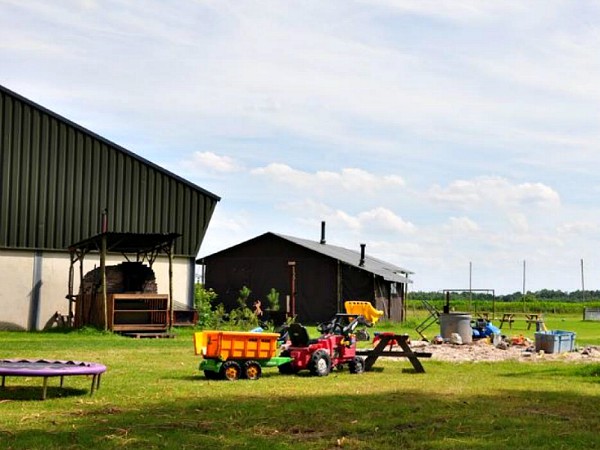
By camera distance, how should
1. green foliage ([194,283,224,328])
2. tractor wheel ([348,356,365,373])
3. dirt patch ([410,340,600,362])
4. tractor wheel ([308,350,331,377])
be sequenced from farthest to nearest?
green foliage ([194,283,224,328])
dirt patch ([410,340,600,362])
tractor wheel ([348,356,365,373])
tractor wheel ([308,350,331,377])

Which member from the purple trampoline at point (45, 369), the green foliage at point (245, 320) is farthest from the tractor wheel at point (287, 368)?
the green foliage at point (245, 320)

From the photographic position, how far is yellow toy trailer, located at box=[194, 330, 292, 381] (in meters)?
14.7

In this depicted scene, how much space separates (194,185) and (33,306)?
8004 millimetres

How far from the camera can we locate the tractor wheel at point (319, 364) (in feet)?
51.0

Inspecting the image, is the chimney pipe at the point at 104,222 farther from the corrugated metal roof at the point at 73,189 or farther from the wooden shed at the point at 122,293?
the wooden shed at the point at 122,293

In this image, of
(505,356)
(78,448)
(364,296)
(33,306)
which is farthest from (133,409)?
(364,296)

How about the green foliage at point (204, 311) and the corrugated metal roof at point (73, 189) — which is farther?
the green foliage at point (204, 311)

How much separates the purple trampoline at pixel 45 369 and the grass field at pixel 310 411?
305 mm

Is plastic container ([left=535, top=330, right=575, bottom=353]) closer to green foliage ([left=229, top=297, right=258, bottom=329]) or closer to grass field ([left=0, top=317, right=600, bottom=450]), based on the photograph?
grass field ([left=0, top=317, right=600, bottom=450])

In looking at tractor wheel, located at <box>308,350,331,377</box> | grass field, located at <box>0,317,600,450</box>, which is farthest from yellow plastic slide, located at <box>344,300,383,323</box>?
tractor wheel, located at <box>308,350,331,377</box>

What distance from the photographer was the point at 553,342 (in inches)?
864

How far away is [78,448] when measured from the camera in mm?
8383

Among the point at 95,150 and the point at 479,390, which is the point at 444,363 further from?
the point at 95,150

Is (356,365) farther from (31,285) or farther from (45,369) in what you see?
(31,285)
